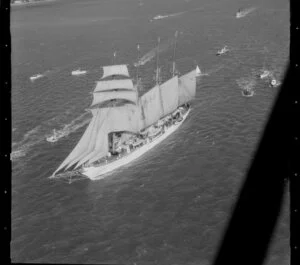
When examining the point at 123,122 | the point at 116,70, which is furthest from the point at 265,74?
the point at 123,122

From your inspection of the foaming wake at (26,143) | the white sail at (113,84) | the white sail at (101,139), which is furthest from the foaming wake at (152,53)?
the white sail at (101,139)

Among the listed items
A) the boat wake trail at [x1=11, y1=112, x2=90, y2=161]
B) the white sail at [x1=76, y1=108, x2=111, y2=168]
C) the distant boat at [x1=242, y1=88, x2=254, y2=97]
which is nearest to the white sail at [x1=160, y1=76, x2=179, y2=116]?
the distant boat at [x1=242, y1=88, x2=254, y2=97]

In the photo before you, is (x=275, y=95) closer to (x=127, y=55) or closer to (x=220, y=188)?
(x=220, y=188)

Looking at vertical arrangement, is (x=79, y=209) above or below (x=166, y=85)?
below

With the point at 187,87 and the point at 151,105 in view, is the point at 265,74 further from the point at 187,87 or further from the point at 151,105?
the point at 151,105

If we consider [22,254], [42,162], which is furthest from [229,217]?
[42,162]

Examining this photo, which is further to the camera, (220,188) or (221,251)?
(220,188)
